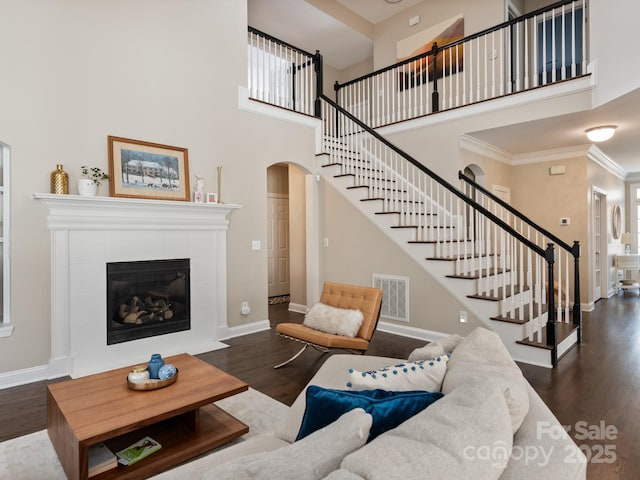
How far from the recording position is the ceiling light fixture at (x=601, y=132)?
489 cm

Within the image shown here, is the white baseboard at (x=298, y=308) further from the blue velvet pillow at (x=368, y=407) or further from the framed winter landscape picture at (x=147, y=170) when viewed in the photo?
the blue velvet pillow at (x=368, y=407)

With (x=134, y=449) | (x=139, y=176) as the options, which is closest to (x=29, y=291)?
(x=139, y=176)

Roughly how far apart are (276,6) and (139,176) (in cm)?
430

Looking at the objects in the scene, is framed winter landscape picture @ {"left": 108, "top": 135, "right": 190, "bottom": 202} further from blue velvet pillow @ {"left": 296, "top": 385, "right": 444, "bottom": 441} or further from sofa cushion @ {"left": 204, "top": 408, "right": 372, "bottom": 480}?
sofa cushion @ {"left": 204, "top": 408, "right": 372, "bottom": 480}

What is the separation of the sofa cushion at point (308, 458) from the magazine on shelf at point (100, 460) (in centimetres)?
144

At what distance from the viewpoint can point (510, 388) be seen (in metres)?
1.23

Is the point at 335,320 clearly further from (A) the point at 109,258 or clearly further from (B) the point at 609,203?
(B) the point at 609,203

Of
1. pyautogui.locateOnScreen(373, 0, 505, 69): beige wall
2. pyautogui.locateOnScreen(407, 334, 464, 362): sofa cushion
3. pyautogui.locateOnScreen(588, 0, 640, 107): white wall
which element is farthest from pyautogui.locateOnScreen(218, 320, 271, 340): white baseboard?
pyautogui.locateOnScreen(373, 0, 505, 69): beige wall

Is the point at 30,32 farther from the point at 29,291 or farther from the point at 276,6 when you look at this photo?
the point at 276,6

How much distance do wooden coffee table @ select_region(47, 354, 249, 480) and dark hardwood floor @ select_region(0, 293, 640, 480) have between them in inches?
26.4

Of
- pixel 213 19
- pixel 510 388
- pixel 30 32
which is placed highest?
pixel 213 19

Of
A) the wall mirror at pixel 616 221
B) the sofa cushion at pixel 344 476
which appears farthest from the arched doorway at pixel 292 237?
the wall mirror at pixel 616 221

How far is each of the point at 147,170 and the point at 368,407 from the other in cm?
378

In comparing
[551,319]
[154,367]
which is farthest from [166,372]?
[551,319]
